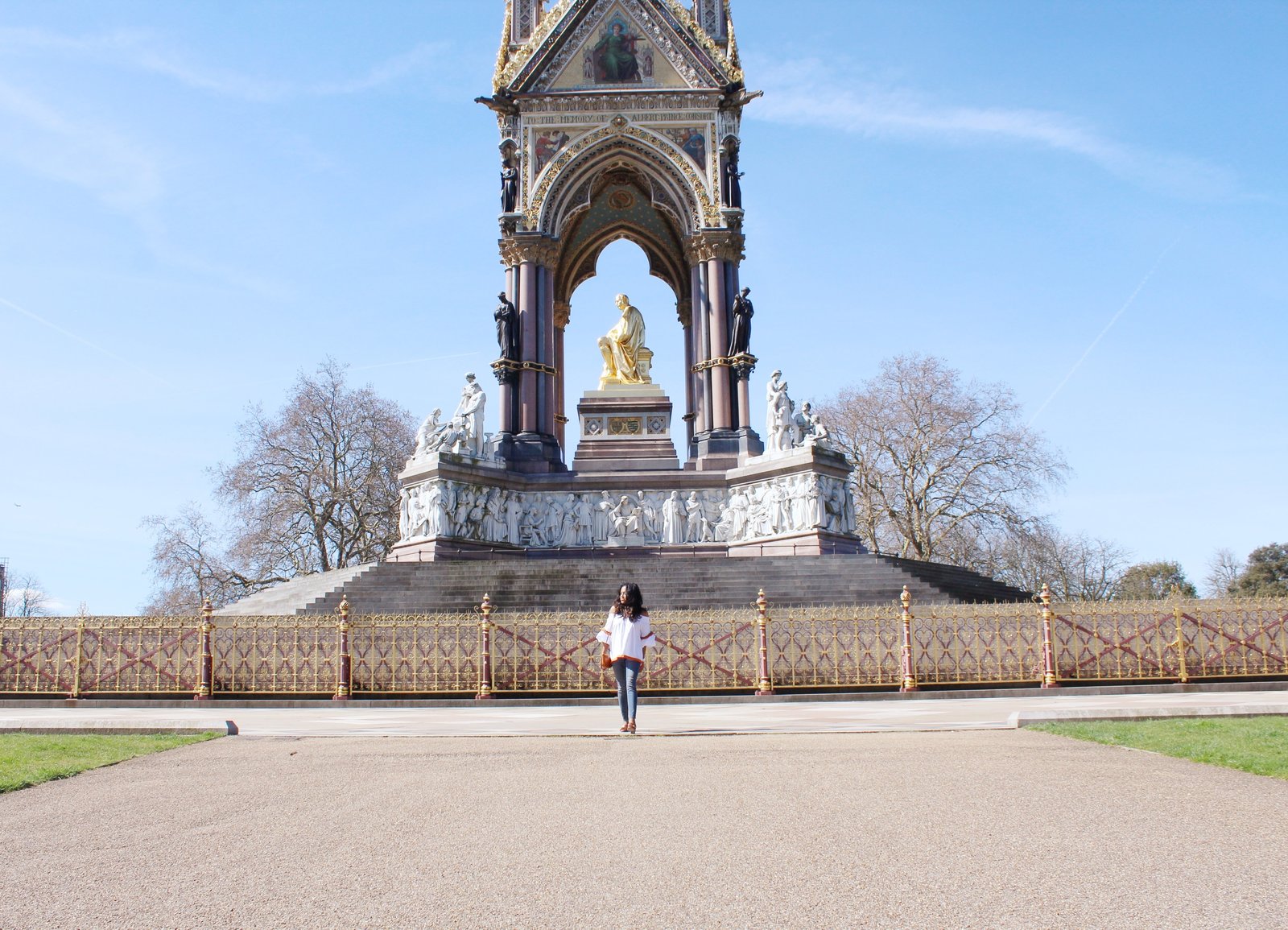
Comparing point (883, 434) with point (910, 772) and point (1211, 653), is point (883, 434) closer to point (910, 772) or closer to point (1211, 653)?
point (1211, 653)

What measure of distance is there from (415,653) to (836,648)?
6.42 meters

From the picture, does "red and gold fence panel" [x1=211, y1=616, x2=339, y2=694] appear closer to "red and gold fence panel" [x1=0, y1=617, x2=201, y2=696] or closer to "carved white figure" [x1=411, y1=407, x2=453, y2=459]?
"red and gold fence panel" [x1=0, y1=617, x2=201, y2=696]

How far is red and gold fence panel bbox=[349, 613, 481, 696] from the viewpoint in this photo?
16562 millimetres

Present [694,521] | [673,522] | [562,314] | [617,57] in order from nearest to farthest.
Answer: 1. [673,522]
2. [694,521]
3. [617,57]
4. [562,314]

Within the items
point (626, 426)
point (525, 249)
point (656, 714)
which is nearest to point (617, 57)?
point (525, 249)

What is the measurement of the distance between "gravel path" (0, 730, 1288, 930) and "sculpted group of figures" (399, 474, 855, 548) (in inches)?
702

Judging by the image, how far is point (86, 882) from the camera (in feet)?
16.0

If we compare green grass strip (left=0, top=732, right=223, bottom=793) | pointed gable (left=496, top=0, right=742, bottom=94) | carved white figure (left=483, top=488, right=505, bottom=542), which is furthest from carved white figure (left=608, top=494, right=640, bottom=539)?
green grass strip (left=0, top=732, right=223, bottom=793)

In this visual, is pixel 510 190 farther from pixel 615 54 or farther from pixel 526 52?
pixel 615 54

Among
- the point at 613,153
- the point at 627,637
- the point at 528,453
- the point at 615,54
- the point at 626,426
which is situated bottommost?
the point at 627,637

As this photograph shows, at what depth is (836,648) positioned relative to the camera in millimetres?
16750

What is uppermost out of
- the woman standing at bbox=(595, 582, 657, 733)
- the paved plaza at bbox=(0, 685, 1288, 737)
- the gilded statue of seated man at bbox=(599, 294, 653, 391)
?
the gilded statue of seated man at bbox=(599, 294, 653, 391)

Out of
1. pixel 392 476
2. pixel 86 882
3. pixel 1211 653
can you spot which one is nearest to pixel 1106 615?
pixel 1211 653

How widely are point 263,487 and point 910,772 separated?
38.7 m
